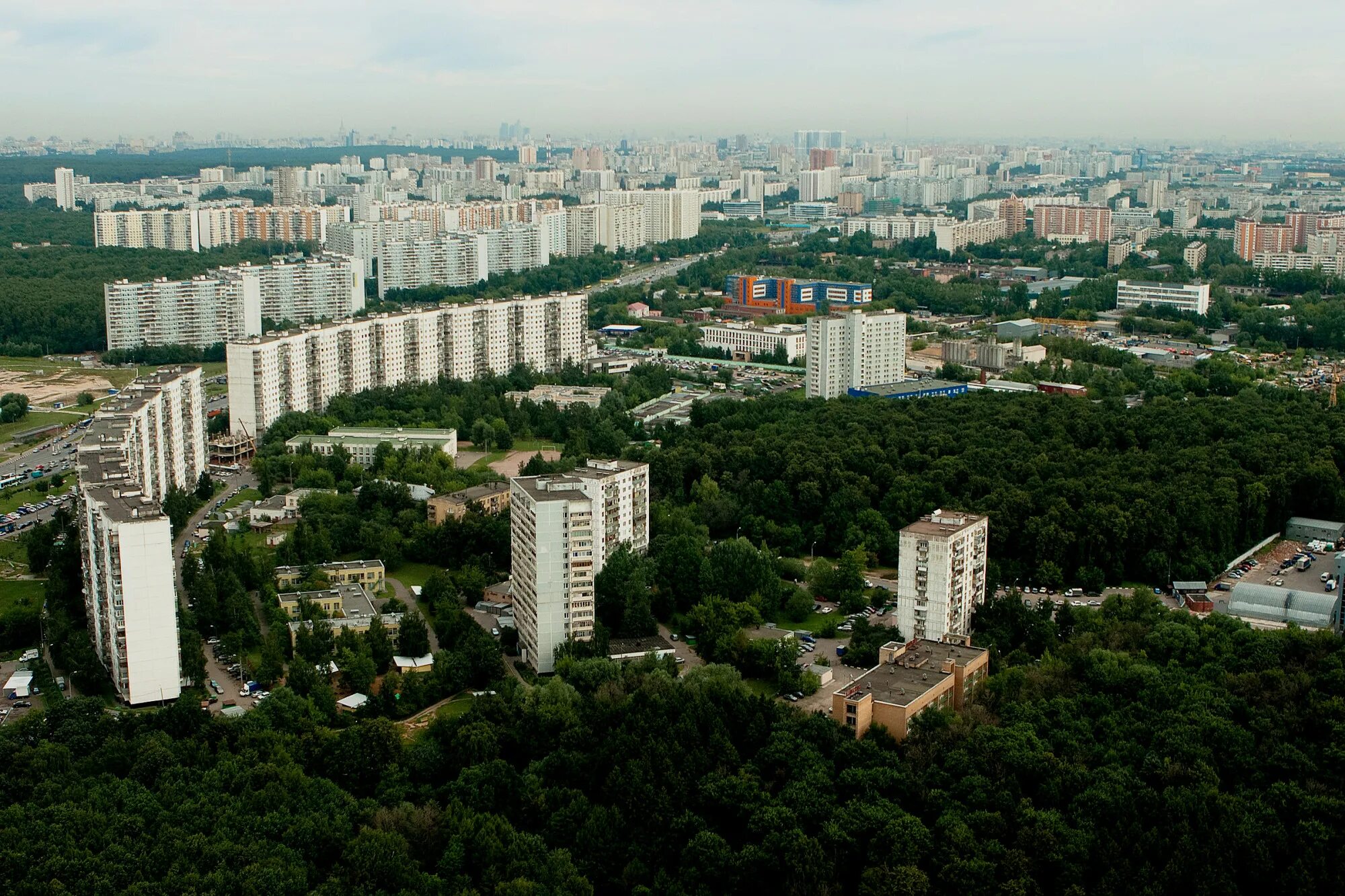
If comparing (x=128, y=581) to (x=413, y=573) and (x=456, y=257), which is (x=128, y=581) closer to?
(x=413, y=573)

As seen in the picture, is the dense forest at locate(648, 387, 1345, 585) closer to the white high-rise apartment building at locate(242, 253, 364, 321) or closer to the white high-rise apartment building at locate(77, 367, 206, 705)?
the white high-rise apartment building at locate(77, 367, 206, 705)

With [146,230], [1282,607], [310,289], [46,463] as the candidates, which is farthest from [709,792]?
[146,230]

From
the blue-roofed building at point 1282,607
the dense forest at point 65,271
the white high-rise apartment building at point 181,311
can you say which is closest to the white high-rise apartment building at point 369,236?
the dense forest at point 65,271

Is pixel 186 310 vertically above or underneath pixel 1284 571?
above

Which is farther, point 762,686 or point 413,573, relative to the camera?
point 413,573

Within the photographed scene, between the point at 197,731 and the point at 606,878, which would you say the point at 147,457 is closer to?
the point at 197,731

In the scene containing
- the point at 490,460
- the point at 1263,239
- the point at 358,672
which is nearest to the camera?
the point at 358,672

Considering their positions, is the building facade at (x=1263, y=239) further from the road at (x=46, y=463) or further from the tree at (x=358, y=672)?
the tree at (x=358, y=672)

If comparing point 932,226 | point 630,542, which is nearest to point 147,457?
point 630,542
